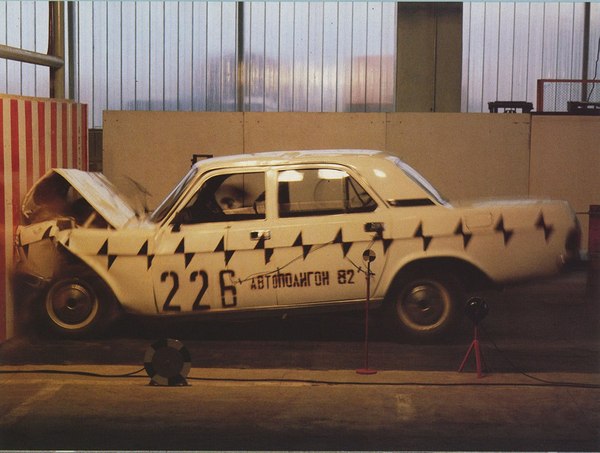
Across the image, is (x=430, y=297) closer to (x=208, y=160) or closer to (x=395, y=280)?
(x=395, y=280)

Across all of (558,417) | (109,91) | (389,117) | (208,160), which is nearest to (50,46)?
(109,91)

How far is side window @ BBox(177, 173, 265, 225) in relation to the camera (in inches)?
291

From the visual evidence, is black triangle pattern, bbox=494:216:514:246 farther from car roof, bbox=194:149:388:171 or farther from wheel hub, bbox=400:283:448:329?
car roof, bbox=194:149:388:171

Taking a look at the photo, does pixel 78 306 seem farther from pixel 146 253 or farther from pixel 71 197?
pixel 71 197

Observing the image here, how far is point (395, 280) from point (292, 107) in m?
1.23

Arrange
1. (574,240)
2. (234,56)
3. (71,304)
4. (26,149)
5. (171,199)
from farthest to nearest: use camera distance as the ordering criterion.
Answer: (26,149), (71,304), (171,199), (234,56), (574,240)

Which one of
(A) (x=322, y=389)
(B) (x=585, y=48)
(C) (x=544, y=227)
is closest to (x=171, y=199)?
(A) (x=322, y=389)

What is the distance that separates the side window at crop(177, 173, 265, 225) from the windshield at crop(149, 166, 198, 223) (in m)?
0.08

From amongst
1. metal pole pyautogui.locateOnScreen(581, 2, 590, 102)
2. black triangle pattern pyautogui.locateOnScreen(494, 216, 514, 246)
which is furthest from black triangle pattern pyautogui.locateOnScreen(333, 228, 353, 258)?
metal pole pyautogui.locateOnScreen(581, 2, 590, 102)

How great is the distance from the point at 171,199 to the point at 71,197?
2.06ft

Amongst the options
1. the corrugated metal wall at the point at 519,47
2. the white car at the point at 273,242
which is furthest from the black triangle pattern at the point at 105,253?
the corrugated metal wall at the point at 519,47

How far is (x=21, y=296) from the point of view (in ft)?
24.9

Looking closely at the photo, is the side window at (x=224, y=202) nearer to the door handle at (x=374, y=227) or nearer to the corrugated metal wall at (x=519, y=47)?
the door handle at (x=374, y=227)

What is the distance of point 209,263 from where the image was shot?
7.32m
